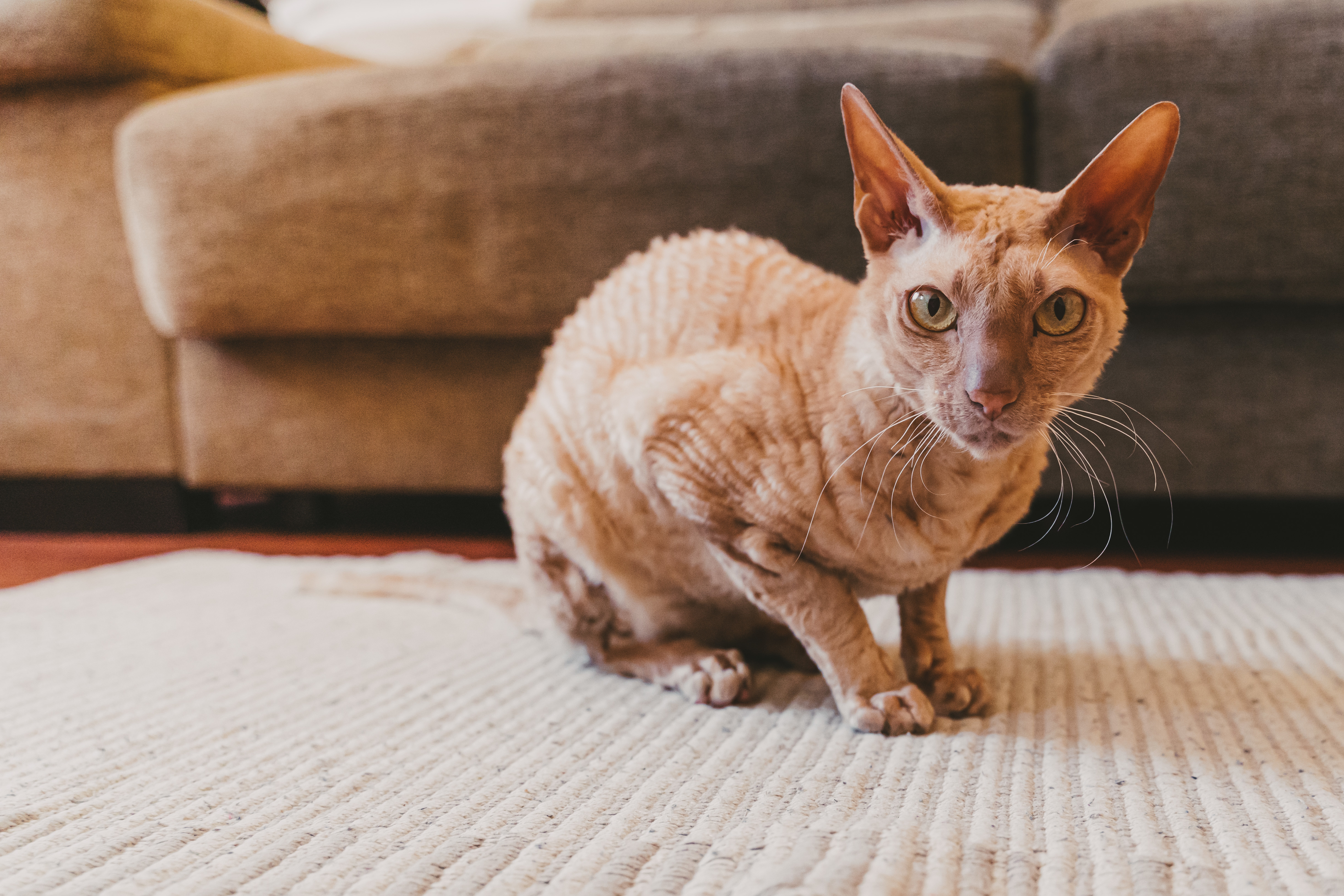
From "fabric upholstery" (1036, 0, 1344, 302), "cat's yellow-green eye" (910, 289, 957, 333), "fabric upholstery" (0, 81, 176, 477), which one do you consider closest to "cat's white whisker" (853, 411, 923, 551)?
"cat's yellow-green eye" (910, 289, 957, 333)

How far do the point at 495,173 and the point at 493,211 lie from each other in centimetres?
6

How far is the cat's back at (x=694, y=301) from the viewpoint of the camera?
873 millimetres

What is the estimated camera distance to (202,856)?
1.92 ft

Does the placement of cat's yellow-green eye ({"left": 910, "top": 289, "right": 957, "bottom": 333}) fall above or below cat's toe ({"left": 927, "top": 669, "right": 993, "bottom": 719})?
above

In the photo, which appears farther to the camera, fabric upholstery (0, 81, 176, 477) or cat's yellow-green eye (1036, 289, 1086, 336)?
fabric upholstery (0, 81, 176, 477)

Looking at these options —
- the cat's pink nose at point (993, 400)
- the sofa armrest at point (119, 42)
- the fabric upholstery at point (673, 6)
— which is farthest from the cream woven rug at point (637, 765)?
the fabric upholstery at point (673, 6)

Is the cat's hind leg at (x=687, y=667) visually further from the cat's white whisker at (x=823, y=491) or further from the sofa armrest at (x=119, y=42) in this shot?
the sofa armrest at (x=119, y=42)

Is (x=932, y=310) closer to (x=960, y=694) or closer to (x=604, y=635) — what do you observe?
(x=960, y=694)

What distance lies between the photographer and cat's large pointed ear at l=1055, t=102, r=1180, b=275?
66 cm

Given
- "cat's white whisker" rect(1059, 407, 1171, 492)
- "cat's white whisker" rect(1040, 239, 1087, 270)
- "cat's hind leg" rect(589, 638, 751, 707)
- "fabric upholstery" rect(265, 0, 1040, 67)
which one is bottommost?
"cat's hind leg" rect(589, 638, 751, 707)

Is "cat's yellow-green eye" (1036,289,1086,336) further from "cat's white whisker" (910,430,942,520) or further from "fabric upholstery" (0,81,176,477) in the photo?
"fabric upholstery" (0,81,176,477)

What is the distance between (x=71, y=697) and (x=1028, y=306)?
939 mm

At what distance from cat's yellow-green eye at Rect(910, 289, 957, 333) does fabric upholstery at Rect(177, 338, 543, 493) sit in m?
0.92

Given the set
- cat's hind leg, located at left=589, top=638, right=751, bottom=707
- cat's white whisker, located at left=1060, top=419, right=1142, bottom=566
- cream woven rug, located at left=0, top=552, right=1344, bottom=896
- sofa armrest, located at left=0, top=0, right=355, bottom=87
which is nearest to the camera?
cream woven rug, located at left=0, top=552, right=1344, bottom=896
